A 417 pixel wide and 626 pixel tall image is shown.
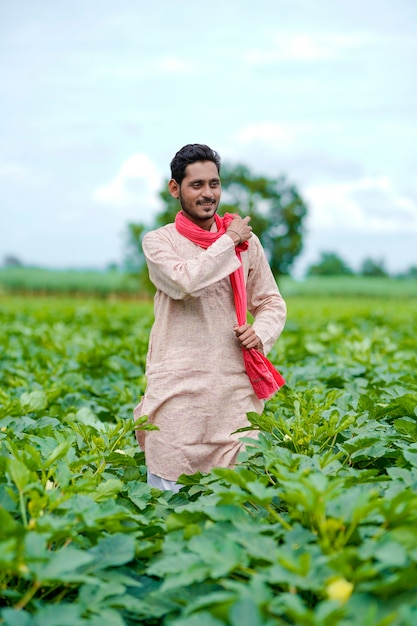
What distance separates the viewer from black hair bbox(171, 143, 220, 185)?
3.50 m

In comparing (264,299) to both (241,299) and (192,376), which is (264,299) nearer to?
(241,299)

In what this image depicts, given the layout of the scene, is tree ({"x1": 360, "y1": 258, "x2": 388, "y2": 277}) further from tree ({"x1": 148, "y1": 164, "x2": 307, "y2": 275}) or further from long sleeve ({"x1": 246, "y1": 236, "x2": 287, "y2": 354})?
long sleeve ({"x1": 246, "y1": 236, "x2": 287, "y2": 354})

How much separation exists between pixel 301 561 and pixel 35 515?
0.76 metres

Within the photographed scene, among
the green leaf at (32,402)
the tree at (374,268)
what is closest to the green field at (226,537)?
the green leaf at (32,402)

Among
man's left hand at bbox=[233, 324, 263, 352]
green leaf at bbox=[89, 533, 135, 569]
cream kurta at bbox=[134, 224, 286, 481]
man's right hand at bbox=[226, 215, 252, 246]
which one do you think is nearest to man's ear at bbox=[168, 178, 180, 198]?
cream kurta at bbox=[134, 224, 286, 481]

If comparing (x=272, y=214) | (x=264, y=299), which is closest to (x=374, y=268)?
(x=272, y=214)

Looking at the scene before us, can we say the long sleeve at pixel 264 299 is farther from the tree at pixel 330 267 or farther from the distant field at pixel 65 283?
the tree at pixel 330 267

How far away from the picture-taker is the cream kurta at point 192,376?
11.3ft

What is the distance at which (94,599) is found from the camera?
1.95m

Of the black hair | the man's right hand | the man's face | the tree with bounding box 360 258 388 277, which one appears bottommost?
the tree with bounding box 360 258 388 277

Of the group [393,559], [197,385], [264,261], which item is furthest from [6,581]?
[264,261]

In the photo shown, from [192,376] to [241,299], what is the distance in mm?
398

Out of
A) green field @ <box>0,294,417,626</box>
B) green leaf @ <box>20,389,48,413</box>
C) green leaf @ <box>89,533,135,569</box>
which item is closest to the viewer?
green field @ <box>0,294,417,626</box>

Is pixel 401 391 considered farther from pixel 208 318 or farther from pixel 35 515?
pixel 35 515
